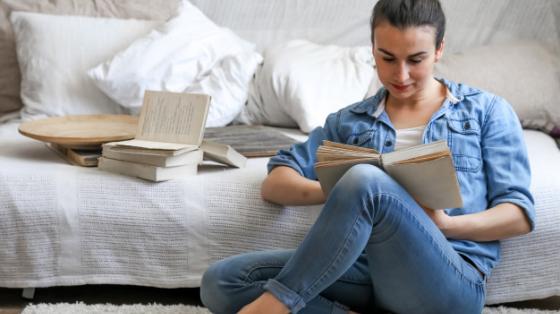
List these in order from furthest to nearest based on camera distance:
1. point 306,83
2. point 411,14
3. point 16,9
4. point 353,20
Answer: point 353,20 → point 16,9 → point 306,83 → point 411,14

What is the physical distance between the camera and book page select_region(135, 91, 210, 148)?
1.89 meters

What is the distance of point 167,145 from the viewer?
1.85 meters

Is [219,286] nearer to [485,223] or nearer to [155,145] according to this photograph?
[155,145]

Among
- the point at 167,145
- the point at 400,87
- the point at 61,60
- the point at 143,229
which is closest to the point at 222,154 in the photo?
the point at 167,145

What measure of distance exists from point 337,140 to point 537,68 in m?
1.06

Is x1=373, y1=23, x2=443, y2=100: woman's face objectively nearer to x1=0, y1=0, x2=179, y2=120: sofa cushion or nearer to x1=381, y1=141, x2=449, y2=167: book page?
x1=381, y1=141, x2=449, y2=167: book page

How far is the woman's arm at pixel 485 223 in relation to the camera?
1454mm

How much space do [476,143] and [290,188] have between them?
0.39 meters

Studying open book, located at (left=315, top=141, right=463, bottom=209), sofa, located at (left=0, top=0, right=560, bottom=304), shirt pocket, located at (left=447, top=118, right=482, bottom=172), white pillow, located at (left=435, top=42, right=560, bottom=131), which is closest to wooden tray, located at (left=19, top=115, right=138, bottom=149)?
sofa, located at (left=0, top=0, right=560, bottom=304)

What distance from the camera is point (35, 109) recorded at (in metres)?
2.44

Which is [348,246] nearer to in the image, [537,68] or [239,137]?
[239,137]

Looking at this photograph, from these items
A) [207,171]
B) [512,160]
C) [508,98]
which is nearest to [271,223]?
[207,171]

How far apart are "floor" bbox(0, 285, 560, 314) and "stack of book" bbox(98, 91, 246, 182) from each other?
1.02 ft

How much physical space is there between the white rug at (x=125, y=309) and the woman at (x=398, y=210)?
0.68ft
